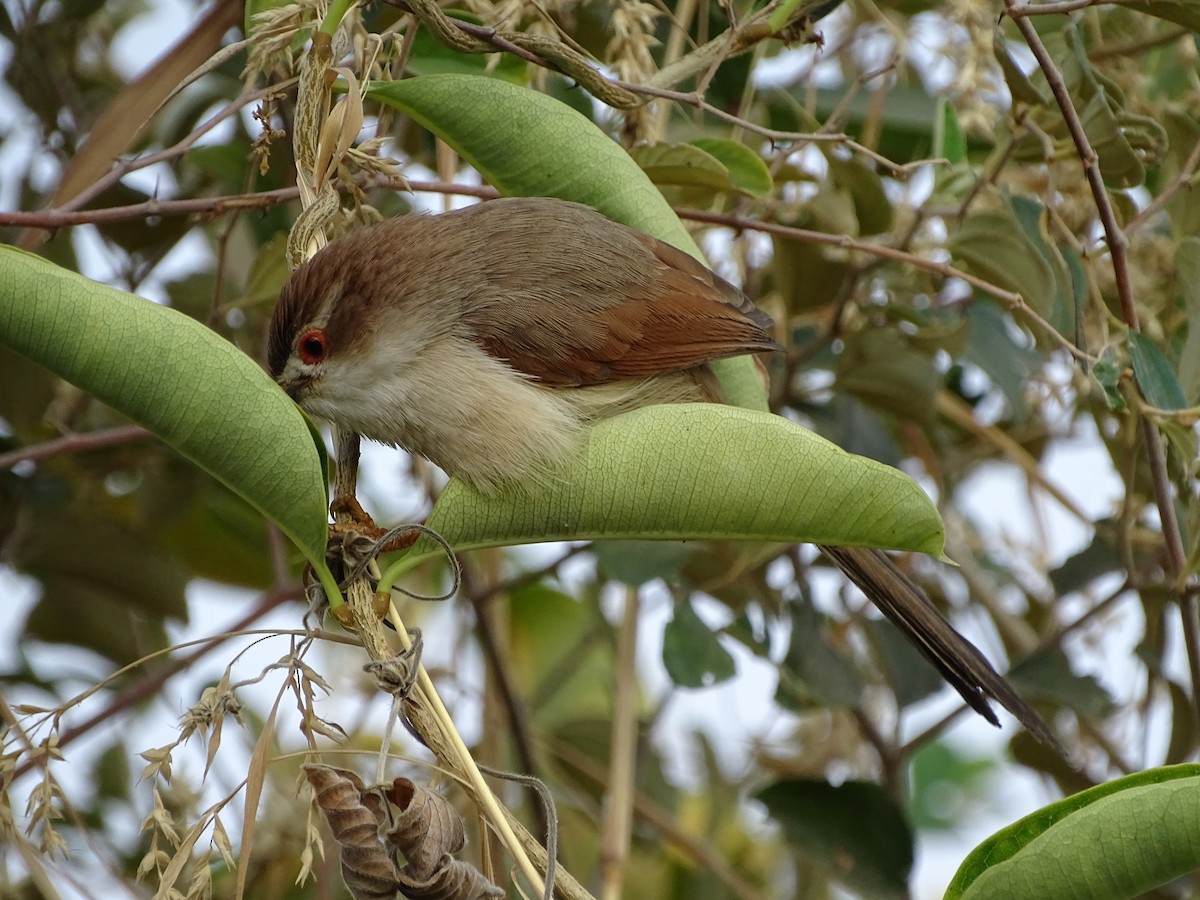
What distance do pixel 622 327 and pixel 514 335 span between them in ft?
0.84

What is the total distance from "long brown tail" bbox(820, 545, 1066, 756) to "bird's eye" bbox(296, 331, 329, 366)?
49.9 inches

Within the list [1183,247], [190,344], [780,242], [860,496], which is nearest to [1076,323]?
[1183,247]

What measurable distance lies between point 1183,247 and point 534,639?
275 centimetres

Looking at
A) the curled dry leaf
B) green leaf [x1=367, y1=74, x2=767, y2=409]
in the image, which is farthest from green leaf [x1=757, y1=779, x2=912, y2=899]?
the curled dry leaf

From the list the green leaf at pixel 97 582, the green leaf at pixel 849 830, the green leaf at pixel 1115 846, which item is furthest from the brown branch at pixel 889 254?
the green leaf at pixel 97 582

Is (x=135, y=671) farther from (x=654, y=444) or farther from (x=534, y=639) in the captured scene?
(x=654, y=444)

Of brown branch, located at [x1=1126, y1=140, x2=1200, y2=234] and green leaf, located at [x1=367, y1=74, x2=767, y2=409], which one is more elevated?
brown branch, located at [x1=1126, y1=140, x2=1200, y2=234]

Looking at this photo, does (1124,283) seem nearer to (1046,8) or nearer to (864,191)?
(1046,8)

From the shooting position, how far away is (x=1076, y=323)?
2.71 metres

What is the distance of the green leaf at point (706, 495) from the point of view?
188 centimetres

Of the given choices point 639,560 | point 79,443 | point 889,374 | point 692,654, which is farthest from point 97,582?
point 889,374

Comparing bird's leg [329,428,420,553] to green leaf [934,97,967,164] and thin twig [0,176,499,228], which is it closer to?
thin twig [0,176,499,228]

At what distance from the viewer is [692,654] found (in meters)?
3.42

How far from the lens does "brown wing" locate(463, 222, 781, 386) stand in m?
2.97
